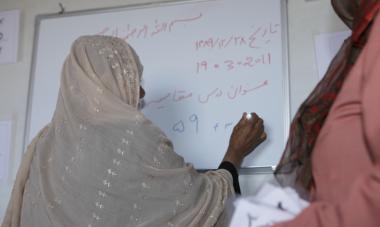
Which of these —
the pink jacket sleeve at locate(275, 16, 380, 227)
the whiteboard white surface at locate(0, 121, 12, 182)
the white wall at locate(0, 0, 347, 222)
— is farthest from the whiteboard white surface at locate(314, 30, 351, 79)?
the whiteboard white surface at locate(0, 121, 12, 182)

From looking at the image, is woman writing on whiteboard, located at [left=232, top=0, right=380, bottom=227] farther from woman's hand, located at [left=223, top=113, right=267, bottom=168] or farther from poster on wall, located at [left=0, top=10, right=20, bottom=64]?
poster on wall, located at [left=0, top=10, right=20, bottom=64]

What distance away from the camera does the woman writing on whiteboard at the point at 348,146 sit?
479 mm

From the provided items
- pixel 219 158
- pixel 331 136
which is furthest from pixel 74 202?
pixel 331 136

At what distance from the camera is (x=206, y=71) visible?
1.44 meters

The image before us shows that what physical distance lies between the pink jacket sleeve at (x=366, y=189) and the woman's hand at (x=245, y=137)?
2.49ft

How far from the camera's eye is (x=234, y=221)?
0.58 m

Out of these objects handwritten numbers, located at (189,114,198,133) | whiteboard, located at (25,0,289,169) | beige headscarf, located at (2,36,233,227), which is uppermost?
whiteboard, located at (25,0,289,169)

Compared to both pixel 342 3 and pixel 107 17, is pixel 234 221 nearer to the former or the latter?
pixel 342 3

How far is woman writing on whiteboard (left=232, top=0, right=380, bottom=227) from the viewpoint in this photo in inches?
18.9

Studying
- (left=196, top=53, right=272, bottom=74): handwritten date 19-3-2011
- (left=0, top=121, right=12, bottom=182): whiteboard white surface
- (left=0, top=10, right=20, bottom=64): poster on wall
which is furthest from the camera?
(left=0, top=10, right=20, bottom=64): poster on wall

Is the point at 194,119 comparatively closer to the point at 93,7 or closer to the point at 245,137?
the point at 245,137

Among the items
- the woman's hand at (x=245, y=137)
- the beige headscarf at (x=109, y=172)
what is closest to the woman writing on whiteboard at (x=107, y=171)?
the beige headscarf at (x=109, y=172)

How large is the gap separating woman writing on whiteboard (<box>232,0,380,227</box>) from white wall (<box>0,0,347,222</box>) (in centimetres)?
68

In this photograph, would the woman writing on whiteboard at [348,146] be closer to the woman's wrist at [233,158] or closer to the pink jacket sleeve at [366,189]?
the pink jacket sleeve at [366,189]
